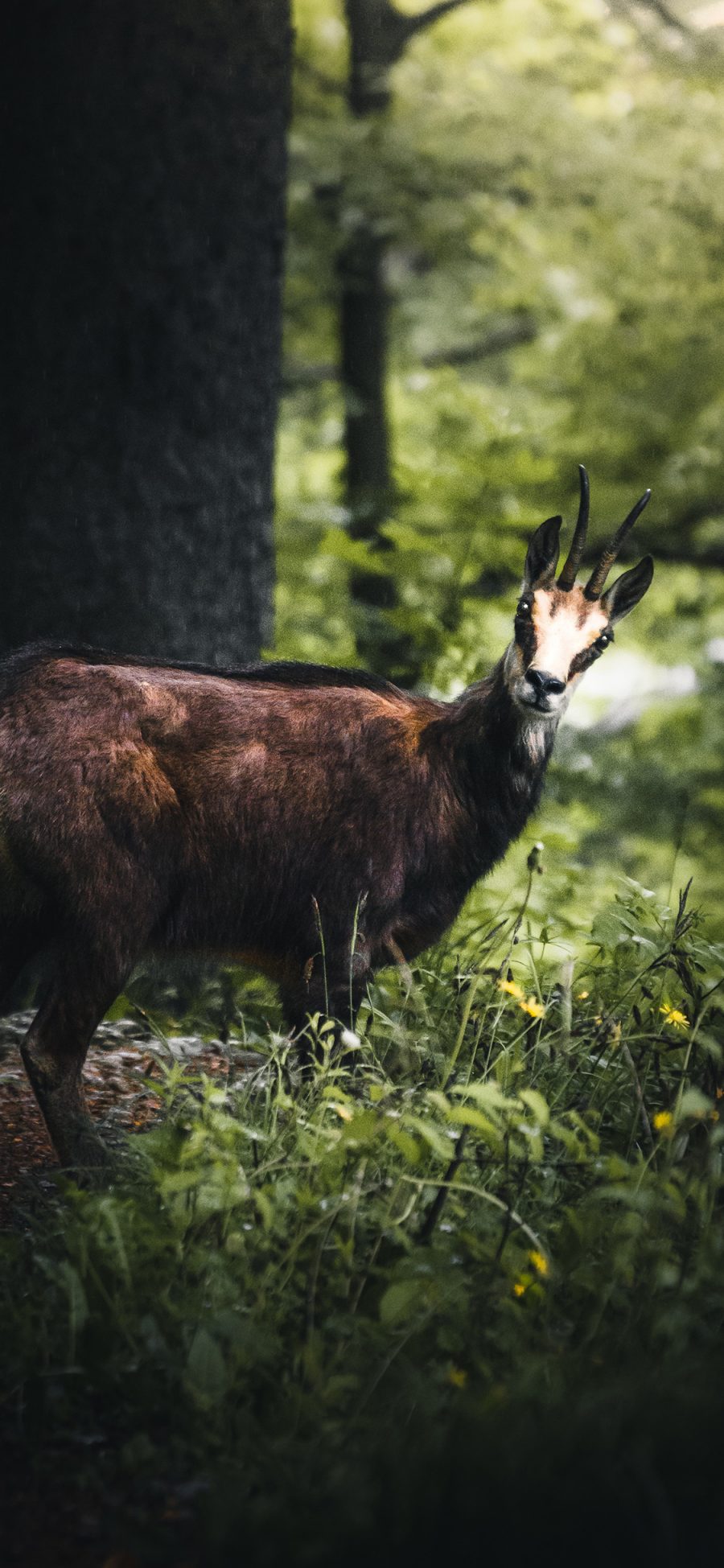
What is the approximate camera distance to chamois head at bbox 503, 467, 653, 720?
4.45 metres

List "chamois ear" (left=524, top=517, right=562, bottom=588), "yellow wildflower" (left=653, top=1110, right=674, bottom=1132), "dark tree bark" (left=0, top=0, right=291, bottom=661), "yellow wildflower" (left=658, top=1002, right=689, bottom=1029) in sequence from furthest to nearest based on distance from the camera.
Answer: "dark tree bark" (left=0, top=0, right=291, bottom=661) → "chamois ear" (left=524, top=517, right=562, bottom=588) → "yellow wildflower" (left=658, top=1002, right=689, bottom=1029) → "yellow wildflower" (left=653, top=1110, right=674, bottom=1132)

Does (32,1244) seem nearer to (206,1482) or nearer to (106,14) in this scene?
(206,1482)

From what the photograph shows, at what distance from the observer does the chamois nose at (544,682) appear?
174 inches

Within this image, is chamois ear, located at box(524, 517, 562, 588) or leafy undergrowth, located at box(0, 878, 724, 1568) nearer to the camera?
leafy undergrowth, located at box(0, 878, 724, 1568)

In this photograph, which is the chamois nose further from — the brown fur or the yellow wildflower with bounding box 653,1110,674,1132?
the yellow wildflower with bounding box 653,1110,674,1132

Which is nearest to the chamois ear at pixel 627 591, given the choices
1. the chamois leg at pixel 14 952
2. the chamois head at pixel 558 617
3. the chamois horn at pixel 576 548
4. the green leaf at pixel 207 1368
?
the chamois head at pixel 558 617

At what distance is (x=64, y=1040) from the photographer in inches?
164

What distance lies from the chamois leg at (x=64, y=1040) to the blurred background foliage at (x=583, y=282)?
4.45 m

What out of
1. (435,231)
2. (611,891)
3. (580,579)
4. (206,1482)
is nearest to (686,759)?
(580,579)

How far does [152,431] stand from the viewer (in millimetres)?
5945

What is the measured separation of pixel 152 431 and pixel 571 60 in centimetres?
577

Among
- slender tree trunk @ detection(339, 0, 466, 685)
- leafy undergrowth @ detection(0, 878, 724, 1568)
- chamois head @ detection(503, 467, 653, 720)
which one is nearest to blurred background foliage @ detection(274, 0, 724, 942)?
slender tree trunk @ detection(339, 0, 466, 685)

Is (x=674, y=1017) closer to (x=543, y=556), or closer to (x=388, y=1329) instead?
(x=388, y=1329)

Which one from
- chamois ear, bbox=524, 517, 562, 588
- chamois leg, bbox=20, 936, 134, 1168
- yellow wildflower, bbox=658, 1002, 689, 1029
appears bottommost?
chamois leg, bbox=20, 936, 134, 1168
